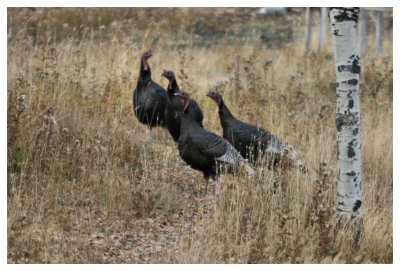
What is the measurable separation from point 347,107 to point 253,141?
1.88 m

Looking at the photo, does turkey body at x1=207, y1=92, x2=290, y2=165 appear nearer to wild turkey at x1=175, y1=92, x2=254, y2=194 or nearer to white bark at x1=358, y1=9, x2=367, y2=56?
wild turkey at x1=175, y1=92, x2=254, y2=194

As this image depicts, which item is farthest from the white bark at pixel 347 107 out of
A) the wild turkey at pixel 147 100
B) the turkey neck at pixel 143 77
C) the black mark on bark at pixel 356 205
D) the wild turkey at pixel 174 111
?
the turkey neck at pixel 143 77

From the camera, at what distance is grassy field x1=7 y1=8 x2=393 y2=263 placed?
5.74 m

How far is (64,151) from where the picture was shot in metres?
7.45

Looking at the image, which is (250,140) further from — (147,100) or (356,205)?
(356,205)

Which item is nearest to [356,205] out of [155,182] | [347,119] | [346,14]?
[347,119]

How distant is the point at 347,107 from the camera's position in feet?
18.6

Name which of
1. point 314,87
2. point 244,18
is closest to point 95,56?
point 314,87

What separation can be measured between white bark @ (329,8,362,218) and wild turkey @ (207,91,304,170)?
1.33m

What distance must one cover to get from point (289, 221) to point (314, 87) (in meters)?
6.23

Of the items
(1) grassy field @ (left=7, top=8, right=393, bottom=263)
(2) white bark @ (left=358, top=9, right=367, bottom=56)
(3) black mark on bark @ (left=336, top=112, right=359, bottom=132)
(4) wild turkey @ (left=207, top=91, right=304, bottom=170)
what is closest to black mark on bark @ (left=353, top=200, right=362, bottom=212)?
(1) grassy field @ (left=7, top=8, right=393, bottom=263)

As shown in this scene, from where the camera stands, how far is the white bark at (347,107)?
18.4 feet

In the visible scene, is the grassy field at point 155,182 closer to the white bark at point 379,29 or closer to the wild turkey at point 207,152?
the wild turkey at point 207,152

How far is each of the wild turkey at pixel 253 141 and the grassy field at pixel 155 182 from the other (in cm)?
31
